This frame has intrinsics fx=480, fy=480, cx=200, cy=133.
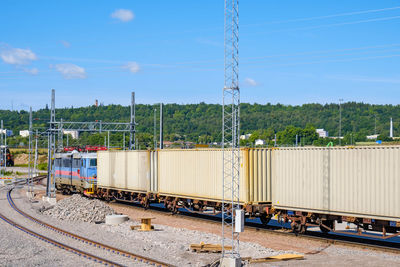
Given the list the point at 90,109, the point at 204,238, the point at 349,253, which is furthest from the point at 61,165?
the point at 90,109

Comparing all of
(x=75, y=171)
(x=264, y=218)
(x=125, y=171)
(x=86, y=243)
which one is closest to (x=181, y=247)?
(x=86, y=243)

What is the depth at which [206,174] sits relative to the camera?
25.6 meters

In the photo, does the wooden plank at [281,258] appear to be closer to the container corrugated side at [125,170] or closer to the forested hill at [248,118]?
the container corrugated side at [125,170]

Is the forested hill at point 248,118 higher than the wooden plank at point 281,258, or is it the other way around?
the forested hill at point 248,118

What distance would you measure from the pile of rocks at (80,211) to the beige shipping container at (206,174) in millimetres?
3848

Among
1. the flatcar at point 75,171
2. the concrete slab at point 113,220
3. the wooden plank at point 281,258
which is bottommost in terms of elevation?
the concrete slab at point 113,220

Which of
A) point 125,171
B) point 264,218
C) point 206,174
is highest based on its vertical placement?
point 206,174

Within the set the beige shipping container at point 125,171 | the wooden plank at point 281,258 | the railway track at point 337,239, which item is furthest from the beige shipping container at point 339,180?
the beige shipping container at point 125,171

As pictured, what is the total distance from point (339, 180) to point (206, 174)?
27.5ft

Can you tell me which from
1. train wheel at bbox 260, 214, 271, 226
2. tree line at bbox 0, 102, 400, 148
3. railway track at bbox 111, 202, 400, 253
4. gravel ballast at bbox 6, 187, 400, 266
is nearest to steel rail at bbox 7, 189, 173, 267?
gravel ballast at bbox 6, 187, 400, 266

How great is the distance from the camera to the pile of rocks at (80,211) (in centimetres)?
2778

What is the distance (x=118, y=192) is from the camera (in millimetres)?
35812

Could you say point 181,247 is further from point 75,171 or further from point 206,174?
point 75,171

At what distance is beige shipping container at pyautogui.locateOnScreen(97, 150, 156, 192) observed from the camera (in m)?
31.6
